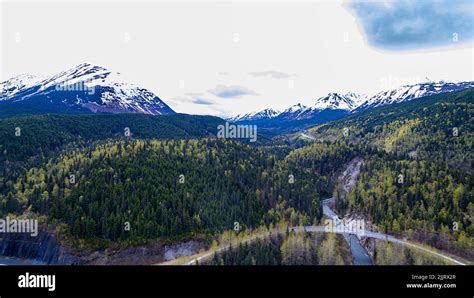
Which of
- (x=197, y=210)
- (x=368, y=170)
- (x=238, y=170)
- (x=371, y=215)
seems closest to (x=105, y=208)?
(x=197, y=210)

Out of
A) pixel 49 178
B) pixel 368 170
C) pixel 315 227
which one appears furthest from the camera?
pixel 368 170

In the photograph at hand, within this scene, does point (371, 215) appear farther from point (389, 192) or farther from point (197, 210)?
point (197, 210)

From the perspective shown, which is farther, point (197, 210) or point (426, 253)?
point (197, 210)

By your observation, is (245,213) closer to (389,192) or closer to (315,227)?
(315,227)

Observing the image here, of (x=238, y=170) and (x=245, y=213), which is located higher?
(x=238, y=170)
